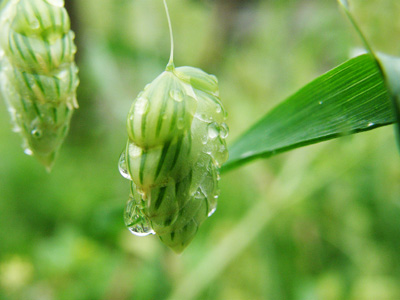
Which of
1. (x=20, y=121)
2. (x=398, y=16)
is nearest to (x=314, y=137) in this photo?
(x=20, y=121)

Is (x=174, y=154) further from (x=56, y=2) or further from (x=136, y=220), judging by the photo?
(x=56, y=2)

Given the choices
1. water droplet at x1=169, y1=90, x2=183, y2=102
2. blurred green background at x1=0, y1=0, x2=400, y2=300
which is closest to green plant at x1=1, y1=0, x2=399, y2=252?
water droplet at x1=169, y1=90, x2=183, y2=102

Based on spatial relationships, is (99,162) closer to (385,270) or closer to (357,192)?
(357,192)

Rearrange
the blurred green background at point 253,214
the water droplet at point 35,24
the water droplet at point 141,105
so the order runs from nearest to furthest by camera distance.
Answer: the water droplet at point 141,105 → the water droplet at point 35,24 → the blurred green background at point 253,214

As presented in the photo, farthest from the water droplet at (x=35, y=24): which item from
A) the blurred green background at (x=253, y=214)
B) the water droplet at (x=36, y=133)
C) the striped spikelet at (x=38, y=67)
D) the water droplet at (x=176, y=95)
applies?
the blurred green background at (x=253, y=214)

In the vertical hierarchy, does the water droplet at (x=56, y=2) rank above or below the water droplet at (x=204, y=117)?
below

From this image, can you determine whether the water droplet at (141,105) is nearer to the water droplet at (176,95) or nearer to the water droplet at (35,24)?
the water droplet at (176,95)
